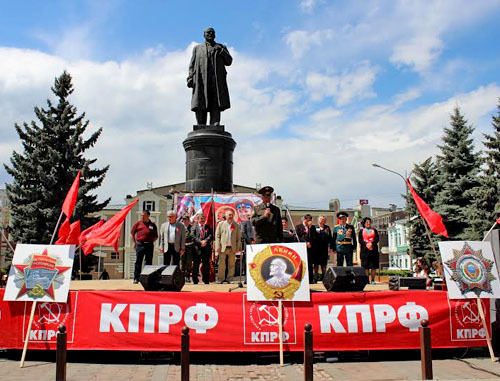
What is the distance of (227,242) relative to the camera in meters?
11.0

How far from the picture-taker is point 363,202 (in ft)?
234

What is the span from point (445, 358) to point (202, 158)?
843cm

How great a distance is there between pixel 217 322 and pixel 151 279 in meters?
1.45

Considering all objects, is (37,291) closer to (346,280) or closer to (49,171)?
(346,280)

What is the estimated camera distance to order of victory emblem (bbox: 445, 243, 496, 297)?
8.03m

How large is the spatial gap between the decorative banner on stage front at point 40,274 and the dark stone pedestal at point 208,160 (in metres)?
6.10

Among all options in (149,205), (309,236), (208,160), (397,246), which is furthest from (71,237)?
(397,246)

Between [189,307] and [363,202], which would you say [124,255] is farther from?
[189,307]

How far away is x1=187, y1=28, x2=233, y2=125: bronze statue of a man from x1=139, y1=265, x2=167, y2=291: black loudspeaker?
7024 millimetres

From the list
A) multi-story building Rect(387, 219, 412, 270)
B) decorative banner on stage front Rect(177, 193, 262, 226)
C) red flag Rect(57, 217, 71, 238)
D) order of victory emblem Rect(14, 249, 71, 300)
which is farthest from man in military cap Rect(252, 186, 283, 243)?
multi-story building Rect(387, 219, 412, 270)

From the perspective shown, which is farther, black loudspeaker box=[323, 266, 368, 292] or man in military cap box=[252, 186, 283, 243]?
man in military cap box=[252, 186, 283, 243]

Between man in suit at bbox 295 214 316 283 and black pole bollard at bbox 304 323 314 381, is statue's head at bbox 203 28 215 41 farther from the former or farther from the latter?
black pole bollard at bbox 304 323 314 381

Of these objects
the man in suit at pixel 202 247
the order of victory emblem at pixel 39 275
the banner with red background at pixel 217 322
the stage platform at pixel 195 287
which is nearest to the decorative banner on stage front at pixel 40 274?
the order of victory emblem at pixel 39 275

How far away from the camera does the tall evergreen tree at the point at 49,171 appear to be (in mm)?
26062
